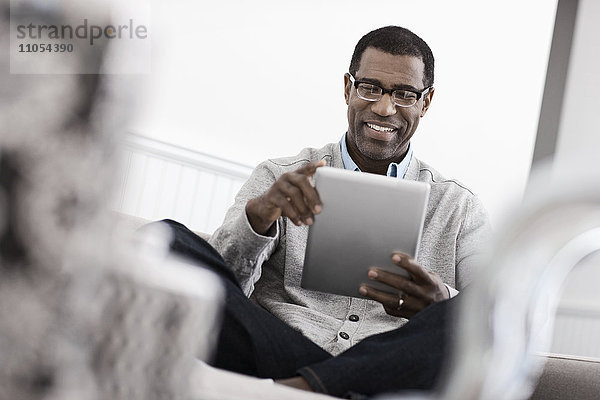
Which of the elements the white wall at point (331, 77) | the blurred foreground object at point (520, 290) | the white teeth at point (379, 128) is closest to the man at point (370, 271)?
the white teeth at point (379, 128)

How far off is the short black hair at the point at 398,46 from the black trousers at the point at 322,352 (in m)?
1.03

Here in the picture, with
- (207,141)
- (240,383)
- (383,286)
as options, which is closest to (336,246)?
(383,286)

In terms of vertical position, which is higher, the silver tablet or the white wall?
the white wall

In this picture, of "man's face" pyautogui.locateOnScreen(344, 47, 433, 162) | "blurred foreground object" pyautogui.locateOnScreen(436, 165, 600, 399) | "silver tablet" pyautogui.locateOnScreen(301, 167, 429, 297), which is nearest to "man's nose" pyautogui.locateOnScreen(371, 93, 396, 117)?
"man's face" pyautogui.locateOnScreen(344, 47, 433, 162)

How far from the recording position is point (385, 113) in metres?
2.04

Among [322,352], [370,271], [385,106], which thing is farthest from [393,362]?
[385,106]

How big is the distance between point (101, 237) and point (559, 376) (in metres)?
1.18

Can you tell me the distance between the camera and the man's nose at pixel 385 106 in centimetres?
204

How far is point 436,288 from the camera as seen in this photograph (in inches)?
57.3

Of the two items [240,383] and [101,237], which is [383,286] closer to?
[240,383]

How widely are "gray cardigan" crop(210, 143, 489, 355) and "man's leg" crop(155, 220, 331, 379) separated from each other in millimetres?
328

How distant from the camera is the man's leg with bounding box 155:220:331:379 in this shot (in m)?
1.16

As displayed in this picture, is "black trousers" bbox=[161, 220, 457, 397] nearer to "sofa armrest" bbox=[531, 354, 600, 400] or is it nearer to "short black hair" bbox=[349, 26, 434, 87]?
"sofa armrest" bbox=[531, 354, 600, 400]

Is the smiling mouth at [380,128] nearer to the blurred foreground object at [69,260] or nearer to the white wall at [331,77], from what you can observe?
the white wall at [331,77]
